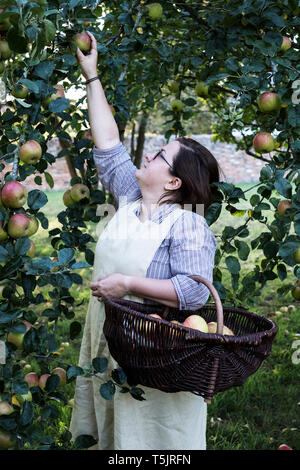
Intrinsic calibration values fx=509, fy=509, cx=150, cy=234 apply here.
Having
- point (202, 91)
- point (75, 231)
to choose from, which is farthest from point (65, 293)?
point (202, 91)

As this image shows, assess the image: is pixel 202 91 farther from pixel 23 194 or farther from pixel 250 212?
pixel 23 194

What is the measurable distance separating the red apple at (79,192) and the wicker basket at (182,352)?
19.1 inches

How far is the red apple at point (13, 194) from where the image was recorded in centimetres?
123

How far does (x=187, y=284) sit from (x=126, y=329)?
8.5 inches

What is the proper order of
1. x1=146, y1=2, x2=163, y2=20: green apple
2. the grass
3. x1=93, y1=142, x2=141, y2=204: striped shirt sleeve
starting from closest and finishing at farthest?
x1=93, y1=142, x2=141, y2=204: striped shirt sleeve → x1=146, y1=2, x2=163, y2=20: green apple → the grass

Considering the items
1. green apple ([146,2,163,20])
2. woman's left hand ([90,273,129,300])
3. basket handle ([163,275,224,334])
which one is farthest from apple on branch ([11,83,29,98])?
green apple ([146,2,163,20])

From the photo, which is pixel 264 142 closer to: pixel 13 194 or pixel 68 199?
pixel 68 199

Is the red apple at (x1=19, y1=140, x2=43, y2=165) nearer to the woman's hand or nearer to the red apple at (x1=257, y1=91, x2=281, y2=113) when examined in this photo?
the woman's hand

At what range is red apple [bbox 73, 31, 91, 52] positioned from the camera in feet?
4.69

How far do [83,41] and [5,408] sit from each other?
100 cm

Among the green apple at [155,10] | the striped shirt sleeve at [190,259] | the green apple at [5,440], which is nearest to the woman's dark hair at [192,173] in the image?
the striped shirt sleeve at [190,259]

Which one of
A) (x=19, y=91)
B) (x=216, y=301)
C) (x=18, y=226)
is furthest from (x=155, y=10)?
(x=216, y=301)

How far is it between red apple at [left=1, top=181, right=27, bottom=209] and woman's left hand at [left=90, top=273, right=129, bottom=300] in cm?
30

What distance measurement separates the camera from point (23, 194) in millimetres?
1238
